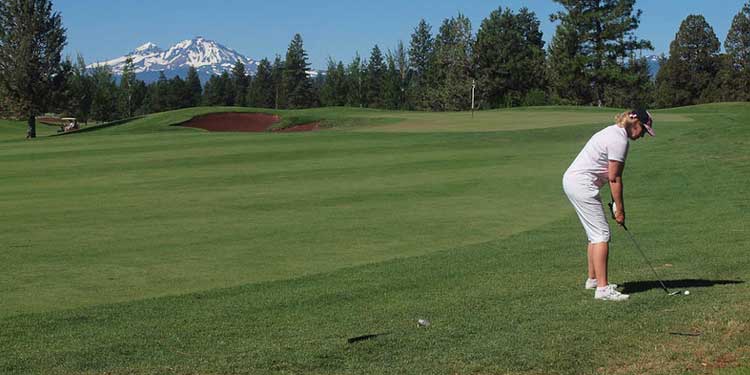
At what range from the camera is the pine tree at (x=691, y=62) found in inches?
3765

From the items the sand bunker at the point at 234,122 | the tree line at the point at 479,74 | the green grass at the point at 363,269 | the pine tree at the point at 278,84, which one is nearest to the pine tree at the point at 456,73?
the tree line at the point at 479,74

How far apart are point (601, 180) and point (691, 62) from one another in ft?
314

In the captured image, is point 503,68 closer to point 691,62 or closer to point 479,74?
point 479,74

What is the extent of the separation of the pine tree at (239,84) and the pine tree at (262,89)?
3.57 metres

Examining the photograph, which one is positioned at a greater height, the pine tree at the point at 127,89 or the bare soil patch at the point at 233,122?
the pine tree at the point at 127,89

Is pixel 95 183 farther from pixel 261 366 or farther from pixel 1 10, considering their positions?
pixel 1 10

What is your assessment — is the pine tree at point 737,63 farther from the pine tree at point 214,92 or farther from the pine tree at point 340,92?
the pine tree at point 214,92

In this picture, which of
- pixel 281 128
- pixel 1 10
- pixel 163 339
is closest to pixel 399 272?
pixel 163 339

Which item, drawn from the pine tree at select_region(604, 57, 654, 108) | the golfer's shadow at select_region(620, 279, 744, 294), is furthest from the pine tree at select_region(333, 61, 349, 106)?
the golfer's shadow at select_region(620, 279, 744, 294)

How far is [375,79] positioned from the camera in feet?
404

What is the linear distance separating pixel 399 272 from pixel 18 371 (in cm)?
494

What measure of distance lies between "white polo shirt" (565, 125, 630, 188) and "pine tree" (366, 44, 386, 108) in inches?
4172

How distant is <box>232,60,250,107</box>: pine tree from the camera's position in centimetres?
13438

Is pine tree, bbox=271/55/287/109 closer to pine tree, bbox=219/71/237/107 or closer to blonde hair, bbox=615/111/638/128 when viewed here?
pine tree, bbox=219/71/237/107
